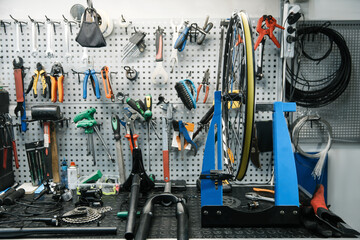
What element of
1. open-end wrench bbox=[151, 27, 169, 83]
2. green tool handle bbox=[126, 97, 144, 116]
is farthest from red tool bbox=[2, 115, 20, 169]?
open-end wrench bbox=[151, 27, 169, 83]

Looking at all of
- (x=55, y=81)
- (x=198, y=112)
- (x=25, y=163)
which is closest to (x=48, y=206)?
(x=25, y=163)

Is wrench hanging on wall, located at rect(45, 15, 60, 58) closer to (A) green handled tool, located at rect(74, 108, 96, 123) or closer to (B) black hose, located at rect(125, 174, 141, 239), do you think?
(A) green handled tool, located at rect(74, 108, 96, 123)

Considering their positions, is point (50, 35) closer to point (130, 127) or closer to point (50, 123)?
point (50, 123)

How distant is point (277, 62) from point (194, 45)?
55cm

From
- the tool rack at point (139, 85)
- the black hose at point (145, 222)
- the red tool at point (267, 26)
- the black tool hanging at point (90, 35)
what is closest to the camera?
the black hose at point (145, 222)

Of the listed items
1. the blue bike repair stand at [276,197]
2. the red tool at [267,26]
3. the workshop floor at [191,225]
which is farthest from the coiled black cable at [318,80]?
the workshop floor at [191,225]

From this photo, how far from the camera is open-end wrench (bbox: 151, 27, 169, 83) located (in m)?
1.75

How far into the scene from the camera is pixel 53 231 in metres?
1.22

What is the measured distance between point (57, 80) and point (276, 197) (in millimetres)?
1444

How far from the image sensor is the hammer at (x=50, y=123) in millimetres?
1706

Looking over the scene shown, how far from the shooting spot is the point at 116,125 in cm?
177

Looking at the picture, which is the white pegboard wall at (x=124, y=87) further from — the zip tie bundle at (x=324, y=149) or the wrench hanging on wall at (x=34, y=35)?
the zip tie bundle at (x=324, y=149)

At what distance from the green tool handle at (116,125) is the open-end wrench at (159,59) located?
338 millimetres

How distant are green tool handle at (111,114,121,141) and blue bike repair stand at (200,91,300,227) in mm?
710
